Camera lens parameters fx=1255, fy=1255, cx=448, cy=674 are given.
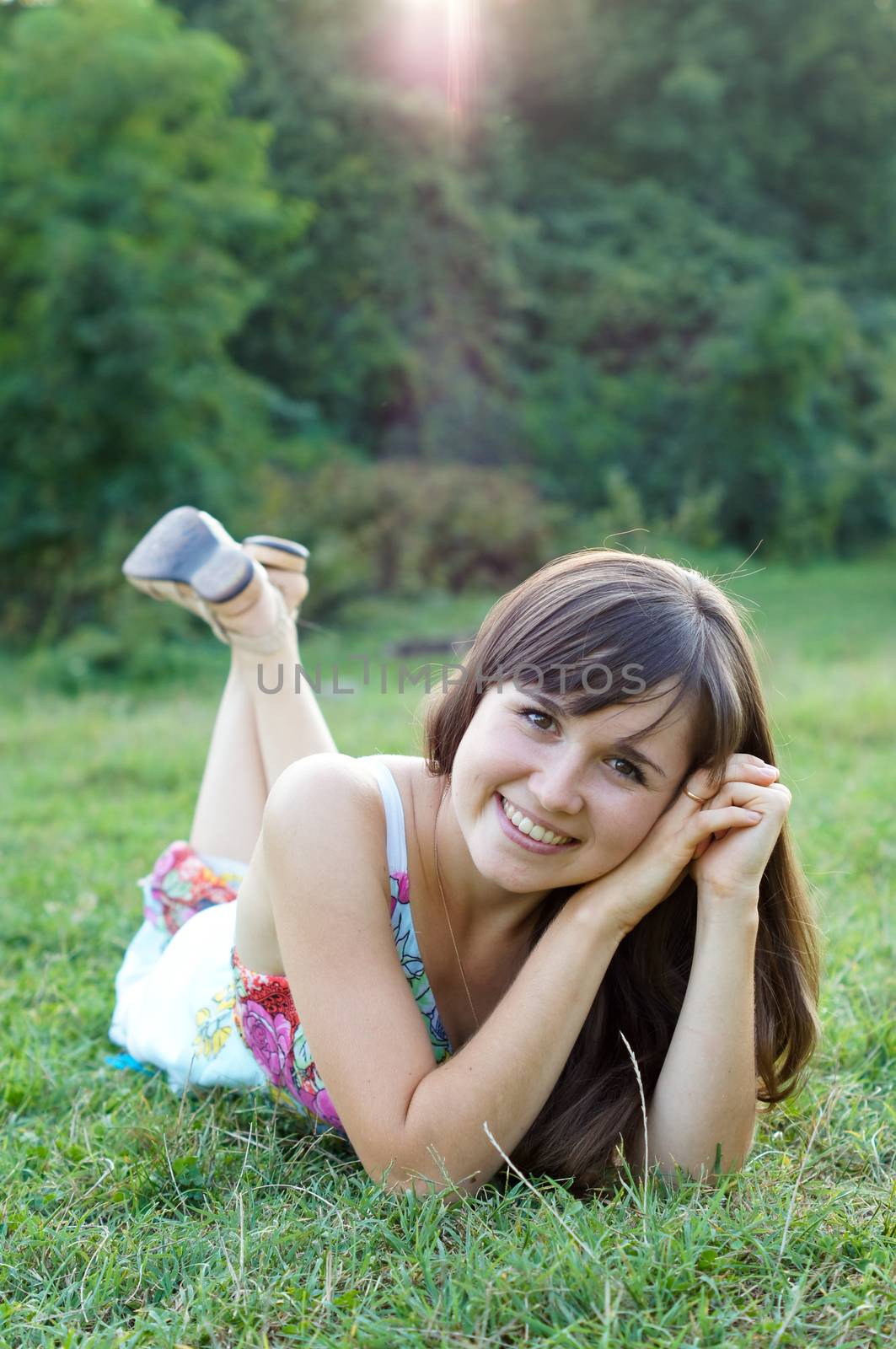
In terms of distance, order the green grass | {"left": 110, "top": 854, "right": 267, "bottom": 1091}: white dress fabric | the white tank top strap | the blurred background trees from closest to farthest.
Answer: the green grass
the white tank top strap
{"left": 110, "top": 854, "right": 267, "bottom": 1091}: white dress fabric
the blurred background trees

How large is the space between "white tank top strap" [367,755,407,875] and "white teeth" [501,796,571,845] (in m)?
0.22

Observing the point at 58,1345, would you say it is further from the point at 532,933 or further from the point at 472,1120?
the point at 532,933

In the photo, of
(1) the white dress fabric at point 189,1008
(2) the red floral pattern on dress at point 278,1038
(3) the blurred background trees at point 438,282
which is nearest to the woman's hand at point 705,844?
(2) the red floral pattern on dress at point 278,1038

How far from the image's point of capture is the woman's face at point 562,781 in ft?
5.44

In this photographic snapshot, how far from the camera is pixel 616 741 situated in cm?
166

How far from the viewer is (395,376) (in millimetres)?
14977

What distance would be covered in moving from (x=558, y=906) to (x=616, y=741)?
45 cm

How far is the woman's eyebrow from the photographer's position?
166cm

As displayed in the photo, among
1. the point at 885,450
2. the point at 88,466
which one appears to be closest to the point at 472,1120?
the point at 88,466

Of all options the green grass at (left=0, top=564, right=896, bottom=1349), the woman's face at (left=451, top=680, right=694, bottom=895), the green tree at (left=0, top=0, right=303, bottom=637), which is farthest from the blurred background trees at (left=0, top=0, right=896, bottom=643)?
the woman's face at (left=451, top=680, right=694, bottom=895)

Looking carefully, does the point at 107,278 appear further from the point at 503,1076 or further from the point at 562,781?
the point at 503,1076

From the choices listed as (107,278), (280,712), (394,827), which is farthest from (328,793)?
(107,278)

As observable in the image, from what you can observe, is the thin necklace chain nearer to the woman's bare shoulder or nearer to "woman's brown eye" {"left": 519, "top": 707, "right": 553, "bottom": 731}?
the woman's bare shoulder

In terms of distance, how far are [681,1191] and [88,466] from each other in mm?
7789
